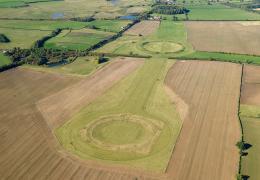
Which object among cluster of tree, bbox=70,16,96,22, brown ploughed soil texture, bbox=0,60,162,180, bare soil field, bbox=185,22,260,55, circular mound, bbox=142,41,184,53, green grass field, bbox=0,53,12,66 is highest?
cluster of tree, bbox=70,16,96,22

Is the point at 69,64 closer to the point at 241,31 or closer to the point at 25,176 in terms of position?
the point at 25,176

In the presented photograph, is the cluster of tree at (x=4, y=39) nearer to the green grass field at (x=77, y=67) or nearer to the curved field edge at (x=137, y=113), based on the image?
the green grass field at (x=77, y=67)

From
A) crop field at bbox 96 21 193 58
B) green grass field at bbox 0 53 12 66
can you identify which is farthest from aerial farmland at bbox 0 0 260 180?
green grass field at bbox 0 53 12 66

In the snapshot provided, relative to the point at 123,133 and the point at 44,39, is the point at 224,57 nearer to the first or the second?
the point at 123,133

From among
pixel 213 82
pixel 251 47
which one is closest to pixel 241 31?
pixel 251 47

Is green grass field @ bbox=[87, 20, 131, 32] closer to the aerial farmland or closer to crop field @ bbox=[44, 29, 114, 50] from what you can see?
crop field @ bbox=[44, 29, 114, 50]

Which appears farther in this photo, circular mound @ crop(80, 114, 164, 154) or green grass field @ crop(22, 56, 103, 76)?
green grass field @ crop(22, 56, 103, 76)

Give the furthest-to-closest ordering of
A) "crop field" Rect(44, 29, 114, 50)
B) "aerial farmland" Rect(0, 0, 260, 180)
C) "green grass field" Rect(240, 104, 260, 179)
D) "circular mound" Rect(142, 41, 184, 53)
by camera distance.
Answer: "crop field" Rect(44, 29, 114, 50)
"circular mound" Rect(142, 41, 184, 53)
"aerial farmland" Rect(0, 0, 260, 180)
"green grass field" Rect(240, 104, 260, 179)
